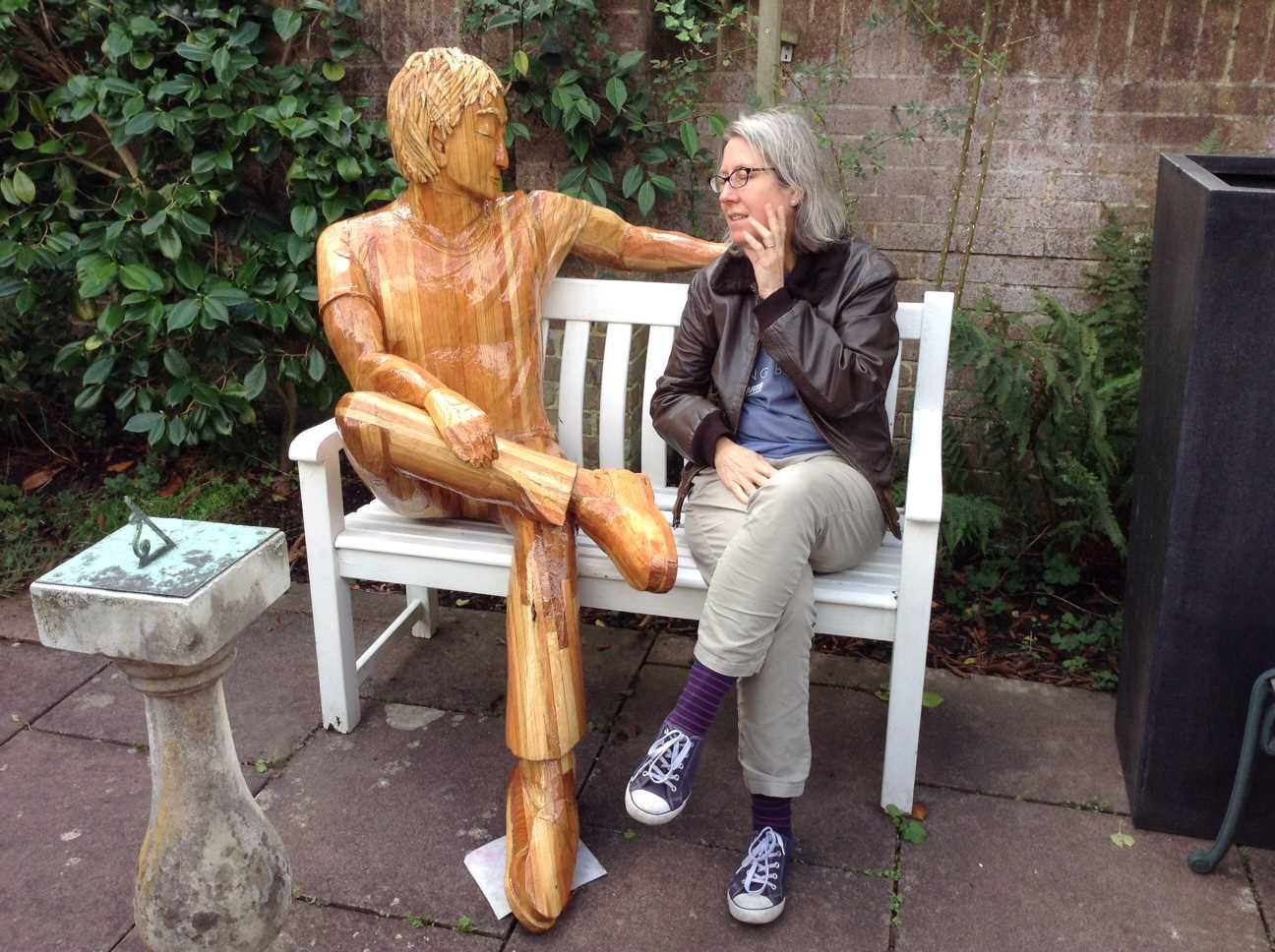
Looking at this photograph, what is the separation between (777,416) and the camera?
2.77 meters

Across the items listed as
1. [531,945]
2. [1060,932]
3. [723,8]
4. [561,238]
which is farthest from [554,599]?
[723,8]

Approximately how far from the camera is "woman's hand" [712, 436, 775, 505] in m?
2.66

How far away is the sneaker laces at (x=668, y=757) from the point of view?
7.89 feet

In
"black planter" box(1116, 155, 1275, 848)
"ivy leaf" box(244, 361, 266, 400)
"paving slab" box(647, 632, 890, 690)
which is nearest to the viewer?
"black planter" box(1116, 155, 1275, 848)

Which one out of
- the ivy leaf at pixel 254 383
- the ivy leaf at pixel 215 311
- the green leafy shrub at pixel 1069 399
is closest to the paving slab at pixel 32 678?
the ivy leaf at pixel 254 383

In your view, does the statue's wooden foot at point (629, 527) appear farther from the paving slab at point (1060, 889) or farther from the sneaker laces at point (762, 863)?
the paving slab at point (1060, 889)

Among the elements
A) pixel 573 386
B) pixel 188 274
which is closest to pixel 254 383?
pixel 188 274

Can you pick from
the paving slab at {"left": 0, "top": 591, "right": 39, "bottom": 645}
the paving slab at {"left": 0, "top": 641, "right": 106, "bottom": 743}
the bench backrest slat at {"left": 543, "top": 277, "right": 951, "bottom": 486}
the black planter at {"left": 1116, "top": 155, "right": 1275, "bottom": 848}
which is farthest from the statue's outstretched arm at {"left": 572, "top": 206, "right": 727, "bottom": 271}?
the paving slab at {"left": 0, "top": 591, "right": 39, "bottom": 645}

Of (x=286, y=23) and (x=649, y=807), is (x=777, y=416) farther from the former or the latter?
(x=286, y=23)

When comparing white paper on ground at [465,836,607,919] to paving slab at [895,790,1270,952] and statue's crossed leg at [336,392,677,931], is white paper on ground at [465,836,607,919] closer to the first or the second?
statue's crossed leg at [336,392,677,931]

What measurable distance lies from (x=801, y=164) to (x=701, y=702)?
1.19 meters

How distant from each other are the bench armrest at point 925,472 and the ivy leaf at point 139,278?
8.42ft

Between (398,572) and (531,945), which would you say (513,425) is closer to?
(398,572)

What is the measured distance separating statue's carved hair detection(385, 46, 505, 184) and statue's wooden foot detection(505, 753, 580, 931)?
1370 millimetres
